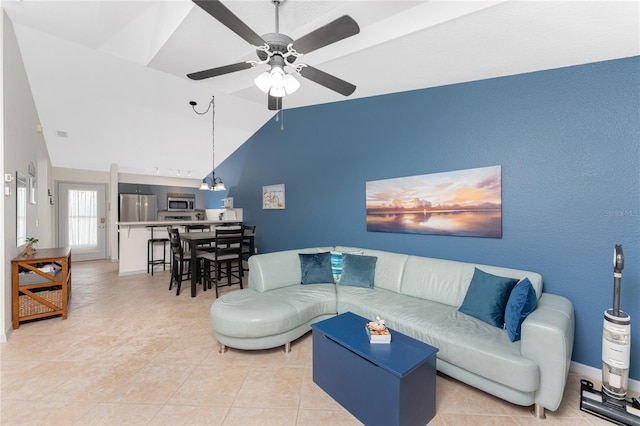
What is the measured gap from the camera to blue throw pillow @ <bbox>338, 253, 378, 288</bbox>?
3.06 m

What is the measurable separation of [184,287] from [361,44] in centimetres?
418

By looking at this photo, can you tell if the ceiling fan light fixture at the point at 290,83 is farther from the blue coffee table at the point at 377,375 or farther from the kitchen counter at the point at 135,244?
the kitchen counter at the point at 135,244

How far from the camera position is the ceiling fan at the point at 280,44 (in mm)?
1516

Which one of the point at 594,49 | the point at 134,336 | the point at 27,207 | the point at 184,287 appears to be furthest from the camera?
the point at 184,287

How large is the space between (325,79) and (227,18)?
0.79 m

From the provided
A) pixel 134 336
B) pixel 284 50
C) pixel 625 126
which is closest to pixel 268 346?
pixel 134 336

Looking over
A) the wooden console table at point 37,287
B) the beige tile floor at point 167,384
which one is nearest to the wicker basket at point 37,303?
the wooden console table at point 37,287

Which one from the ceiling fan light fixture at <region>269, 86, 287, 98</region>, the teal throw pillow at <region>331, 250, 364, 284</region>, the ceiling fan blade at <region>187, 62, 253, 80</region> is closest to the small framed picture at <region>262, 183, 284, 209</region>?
the teal throw pillow at <region>331, 250, 364, 284</region>

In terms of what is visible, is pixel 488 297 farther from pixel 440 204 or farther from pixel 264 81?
pixel 264 81

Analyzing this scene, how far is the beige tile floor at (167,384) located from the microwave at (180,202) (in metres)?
4.56

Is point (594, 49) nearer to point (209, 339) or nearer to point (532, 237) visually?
point (532, 237)

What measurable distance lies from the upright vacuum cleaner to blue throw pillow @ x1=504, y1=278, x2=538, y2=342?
0.40 metres

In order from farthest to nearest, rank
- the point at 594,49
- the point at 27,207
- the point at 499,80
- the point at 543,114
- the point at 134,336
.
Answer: the point at 27,207 < the point at 134,336 < the point at 499,80 < the point at 543,114 < the point at 594,49

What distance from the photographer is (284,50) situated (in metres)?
1.80
